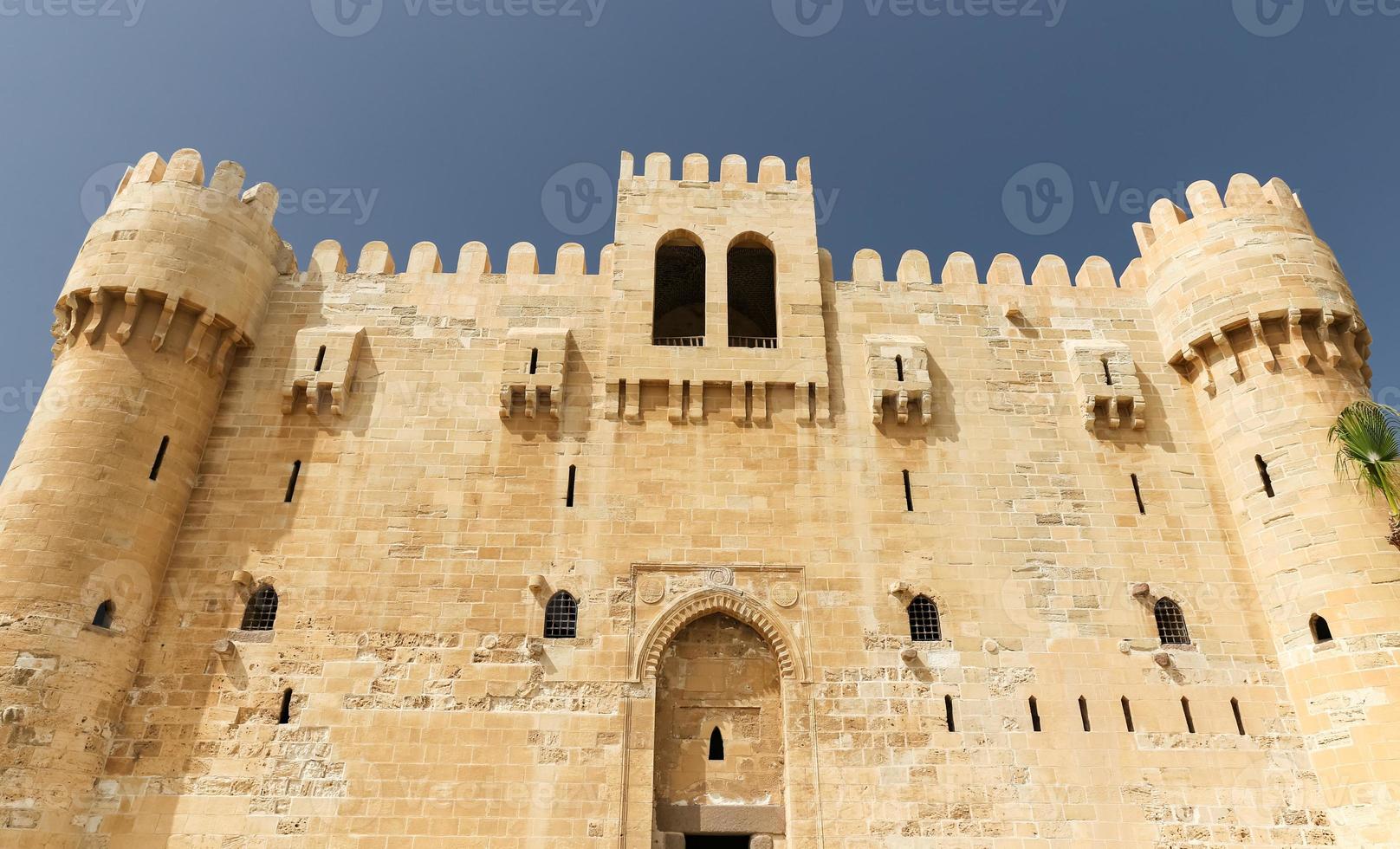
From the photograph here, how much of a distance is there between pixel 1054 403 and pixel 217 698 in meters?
13.2

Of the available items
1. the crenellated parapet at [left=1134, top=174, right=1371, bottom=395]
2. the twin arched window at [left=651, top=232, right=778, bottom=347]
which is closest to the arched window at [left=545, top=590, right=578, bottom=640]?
the twin arched window at [left=651, top=232, right=778, bottom=347]

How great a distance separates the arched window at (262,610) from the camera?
11.5 m

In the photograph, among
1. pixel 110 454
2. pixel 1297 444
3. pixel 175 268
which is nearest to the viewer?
pixel 110 454

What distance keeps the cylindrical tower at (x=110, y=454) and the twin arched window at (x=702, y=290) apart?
22.9 ft

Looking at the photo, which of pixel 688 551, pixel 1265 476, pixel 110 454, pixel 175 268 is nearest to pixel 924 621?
pixel 688 551

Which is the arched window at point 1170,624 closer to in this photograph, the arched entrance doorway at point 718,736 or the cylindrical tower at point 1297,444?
the cylindrical tower at point 1297,444

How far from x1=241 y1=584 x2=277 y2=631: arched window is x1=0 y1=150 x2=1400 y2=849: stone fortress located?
39 mm

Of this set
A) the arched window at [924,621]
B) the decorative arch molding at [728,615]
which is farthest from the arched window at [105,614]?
the arched window at [924,621]

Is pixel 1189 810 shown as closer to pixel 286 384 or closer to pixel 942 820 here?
pixel 942 820

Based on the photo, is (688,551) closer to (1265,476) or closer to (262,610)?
(262,610)

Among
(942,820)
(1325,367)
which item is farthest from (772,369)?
(1325,367)

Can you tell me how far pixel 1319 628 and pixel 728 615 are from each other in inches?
321

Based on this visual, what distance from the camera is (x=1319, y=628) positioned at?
11320mm

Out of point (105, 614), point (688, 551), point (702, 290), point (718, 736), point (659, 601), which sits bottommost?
point (718, 736)
